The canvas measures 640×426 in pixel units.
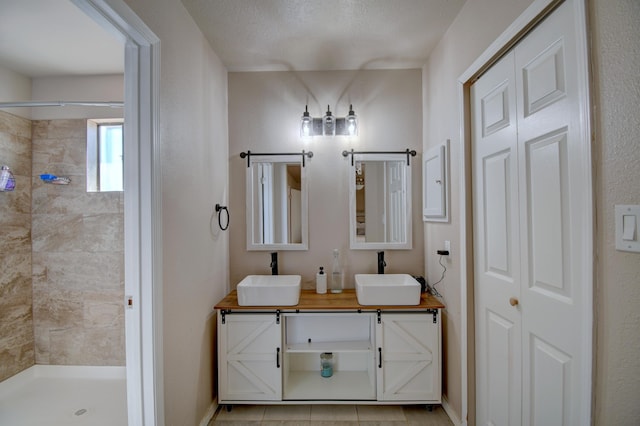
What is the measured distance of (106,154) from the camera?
2385mm

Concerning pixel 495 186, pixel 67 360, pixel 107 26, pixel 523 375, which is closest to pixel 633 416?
pixel 523 375

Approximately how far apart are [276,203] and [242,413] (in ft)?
5.08

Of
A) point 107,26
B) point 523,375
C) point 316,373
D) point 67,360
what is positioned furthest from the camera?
point 67,360

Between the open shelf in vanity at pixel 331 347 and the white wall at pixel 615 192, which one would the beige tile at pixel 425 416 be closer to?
the open shelf in vanity at pixel 331 347

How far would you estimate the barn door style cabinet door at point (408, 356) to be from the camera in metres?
1.81

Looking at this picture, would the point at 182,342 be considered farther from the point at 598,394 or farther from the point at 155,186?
the point at 598,394

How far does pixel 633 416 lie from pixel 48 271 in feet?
11.6

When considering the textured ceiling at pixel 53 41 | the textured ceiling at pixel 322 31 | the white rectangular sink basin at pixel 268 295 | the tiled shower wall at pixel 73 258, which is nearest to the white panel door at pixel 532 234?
the textured ceiling at pixel 322 31

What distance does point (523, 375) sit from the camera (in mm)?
1210

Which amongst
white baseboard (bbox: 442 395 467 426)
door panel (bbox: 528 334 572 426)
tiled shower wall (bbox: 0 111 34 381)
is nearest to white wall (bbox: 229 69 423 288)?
white baseboard (bbox: 442 395 467 426)

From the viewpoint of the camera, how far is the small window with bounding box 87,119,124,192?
235cm

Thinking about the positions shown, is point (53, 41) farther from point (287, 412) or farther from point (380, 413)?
point (380, 413)

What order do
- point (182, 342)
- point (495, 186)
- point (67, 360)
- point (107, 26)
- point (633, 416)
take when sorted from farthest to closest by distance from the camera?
point (67, 360) < point (182, 342) < point (495, 186) < point (107, 26) < point (633, 416)

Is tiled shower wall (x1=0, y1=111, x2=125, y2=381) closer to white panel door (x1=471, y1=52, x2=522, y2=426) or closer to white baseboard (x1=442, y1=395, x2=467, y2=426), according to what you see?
white baseboard (x1=442, y1=395, x2=467, y2=426)
